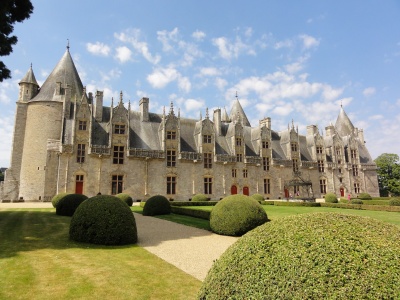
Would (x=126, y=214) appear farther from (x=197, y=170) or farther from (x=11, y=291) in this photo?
(x=197, y=170)

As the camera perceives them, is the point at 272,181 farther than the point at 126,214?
Yes

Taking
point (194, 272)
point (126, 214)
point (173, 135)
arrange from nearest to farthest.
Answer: point (194, 272), point (126, 214), point (173, 135)

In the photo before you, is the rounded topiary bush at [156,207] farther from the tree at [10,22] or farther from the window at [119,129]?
the window at [119,129]

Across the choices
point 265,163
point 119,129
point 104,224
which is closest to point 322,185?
point 265,163

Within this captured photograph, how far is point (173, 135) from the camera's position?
100 feet

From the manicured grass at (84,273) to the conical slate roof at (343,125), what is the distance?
47647 millimetres

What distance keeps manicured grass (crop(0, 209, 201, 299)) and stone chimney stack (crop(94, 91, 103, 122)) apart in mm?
21435

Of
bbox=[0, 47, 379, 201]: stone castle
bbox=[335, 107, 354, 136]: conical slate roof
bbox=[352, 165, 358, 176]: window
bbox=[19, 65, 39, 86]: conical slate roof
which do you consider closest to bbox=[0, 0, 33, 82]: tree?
bbox=[0, 47, 379, 201]: stone castle

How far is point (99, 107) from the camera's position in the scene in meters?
28.8

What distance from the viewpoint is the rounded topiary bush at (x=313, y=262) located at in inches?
85.7

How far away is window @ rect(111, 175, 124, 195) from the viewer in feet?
88.5

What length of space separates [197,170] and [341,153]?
78.0ft

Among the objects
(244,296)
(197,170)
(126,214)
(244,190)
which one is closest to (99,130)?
(197,170)

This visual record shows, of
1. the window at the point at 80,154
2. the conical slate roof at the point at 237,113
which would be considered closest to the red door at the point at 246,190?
the conical slate roof at the point at 237,113
